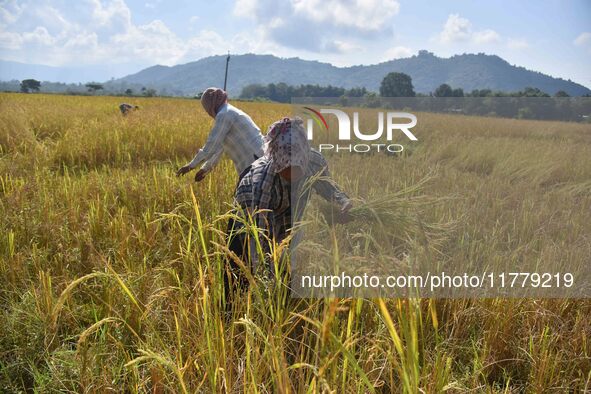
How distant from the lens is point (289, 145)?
70.2 inches

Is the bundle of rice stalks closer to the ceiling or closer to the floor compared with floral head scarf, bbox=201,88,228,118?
closer to the floor

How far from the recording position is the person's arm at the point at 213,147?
10.9ft

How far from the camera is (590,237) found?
5.10 ft

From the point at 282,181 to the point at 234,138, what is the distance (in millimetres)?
1593

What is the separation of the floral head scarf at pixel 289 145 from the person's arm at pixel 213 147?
1.52m

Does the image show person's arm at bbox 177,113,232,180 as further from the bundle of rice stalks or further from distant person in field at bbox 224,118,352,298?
the bundle of rice stalks

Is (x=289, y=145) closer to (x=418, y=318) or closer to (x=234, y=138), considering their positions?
(x=418, y=318)

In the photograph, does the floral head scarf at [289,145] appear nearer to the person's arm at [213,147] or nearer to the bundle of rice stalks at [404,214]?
the bundle of rice stalks at [404,214]

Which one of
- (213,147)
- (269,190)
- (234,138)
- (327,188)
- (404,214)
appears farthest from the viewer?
(234,138)

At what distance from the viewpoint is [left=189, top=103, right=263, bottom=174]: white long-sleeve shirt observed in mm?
3381

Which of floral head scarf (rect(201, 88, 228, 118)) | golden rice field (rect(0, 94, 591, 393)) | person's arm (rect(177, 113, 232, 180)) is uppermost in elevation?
floral head scarf (rect(201, 88, 228, 118))

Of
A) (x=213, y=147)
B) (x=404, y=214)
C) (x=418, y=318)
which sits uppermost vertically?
(x=213, y=147)

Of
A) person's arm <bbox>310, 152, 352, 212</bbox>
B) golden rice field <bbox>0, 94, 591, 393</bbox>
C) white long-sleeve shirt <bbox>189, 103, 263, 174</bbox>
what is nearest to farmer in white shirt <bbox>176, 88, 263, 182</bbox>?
white long-sleeve shirt <bbox>189, 103, 263, 174</bbox>

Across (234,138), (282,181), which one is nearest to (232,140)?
(234,138)
